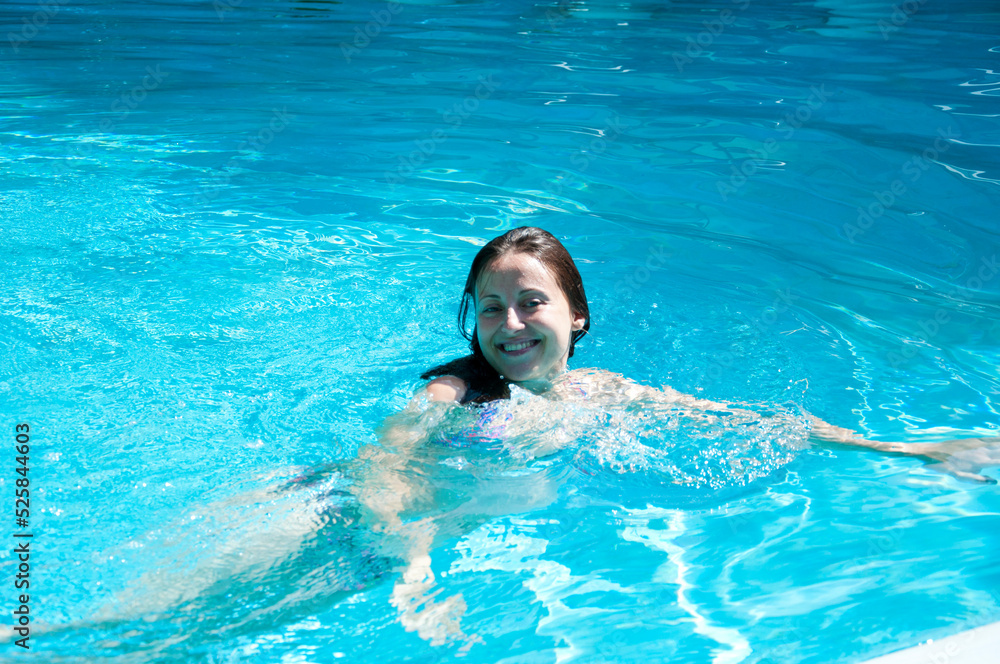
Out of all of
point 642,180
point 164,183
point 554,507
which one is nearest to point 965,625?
point 554,507

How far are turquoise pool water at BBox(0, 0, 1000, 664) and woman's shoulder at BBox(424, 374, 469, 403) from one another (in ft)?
0.64

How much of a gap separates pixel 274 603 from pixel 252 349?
1.68 metres

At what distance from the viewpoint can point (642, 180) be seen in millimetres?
6113

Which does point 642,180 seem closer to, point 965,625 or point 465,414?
point 465,414
